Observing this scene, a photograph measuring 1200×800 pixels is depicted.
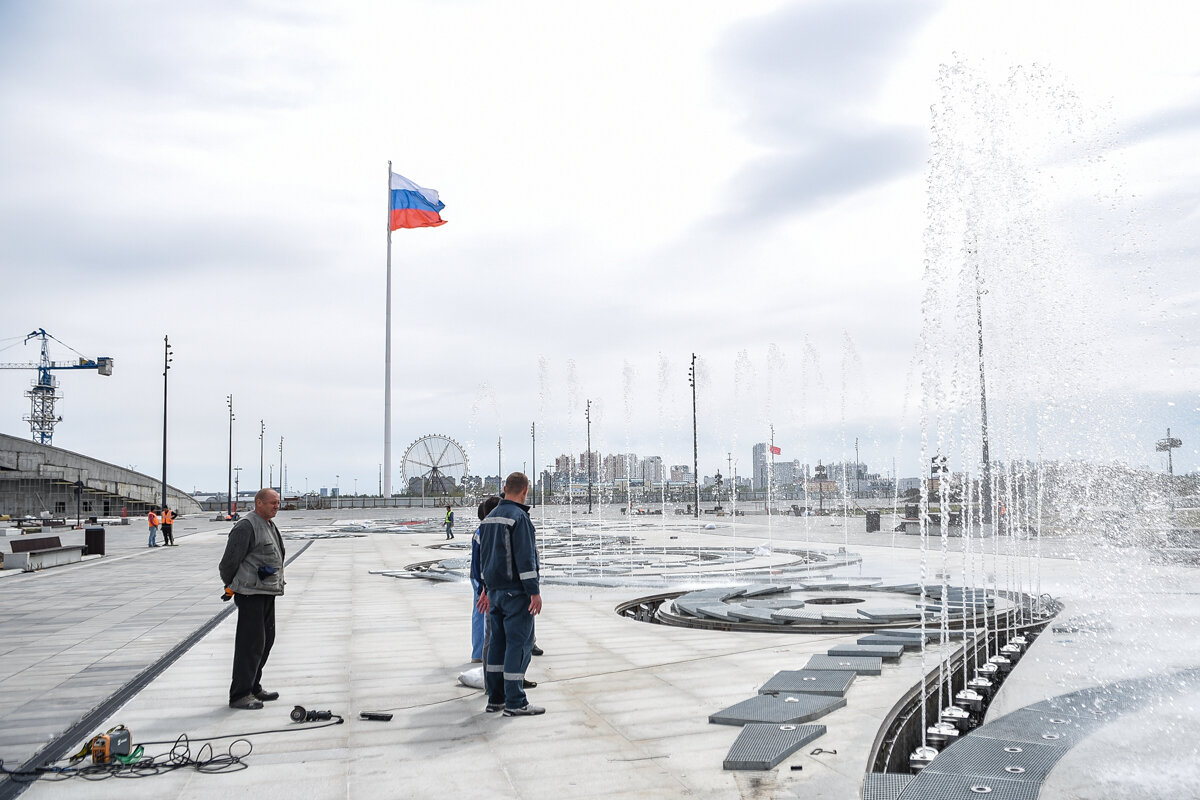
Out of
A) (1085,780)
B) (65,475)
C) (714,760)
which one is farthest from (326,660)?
(65,475)

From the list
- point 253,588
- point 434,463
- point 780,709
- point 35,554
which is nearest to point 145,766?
point 253,588

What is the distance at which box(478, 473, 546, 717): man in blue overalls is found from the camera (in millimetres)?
6395

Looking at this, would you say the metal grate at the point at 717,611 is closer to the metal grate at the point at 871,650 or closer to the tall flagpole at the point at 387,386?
the metal grate at the point at 871,650

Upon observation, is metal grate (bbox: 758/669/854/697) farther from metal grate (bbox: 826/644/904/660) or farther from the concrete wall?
the concrete wall

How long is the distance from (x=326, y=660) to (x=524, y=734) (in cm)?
391

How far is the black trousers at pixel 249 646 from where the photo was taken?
6840 mm

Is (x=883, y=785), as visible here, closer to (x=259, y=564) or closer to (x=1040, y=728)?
(x=1040, y=728)

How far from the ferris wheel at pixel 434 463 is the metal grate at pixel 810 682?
89.3 meters

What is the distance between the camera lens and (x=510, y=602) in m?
6.56

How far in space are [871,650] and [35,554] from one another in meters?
21.0

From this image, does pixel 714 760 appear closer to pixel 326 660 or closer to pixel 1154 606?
pixel 326 660

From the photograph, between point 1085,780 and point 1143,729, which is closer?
point 1085,780

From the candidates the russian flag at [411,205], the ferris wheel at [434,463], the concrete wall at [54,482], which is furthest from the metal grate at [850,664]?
the ferris wheel at [434,463]

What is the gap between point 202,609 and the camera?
44.2 feet
